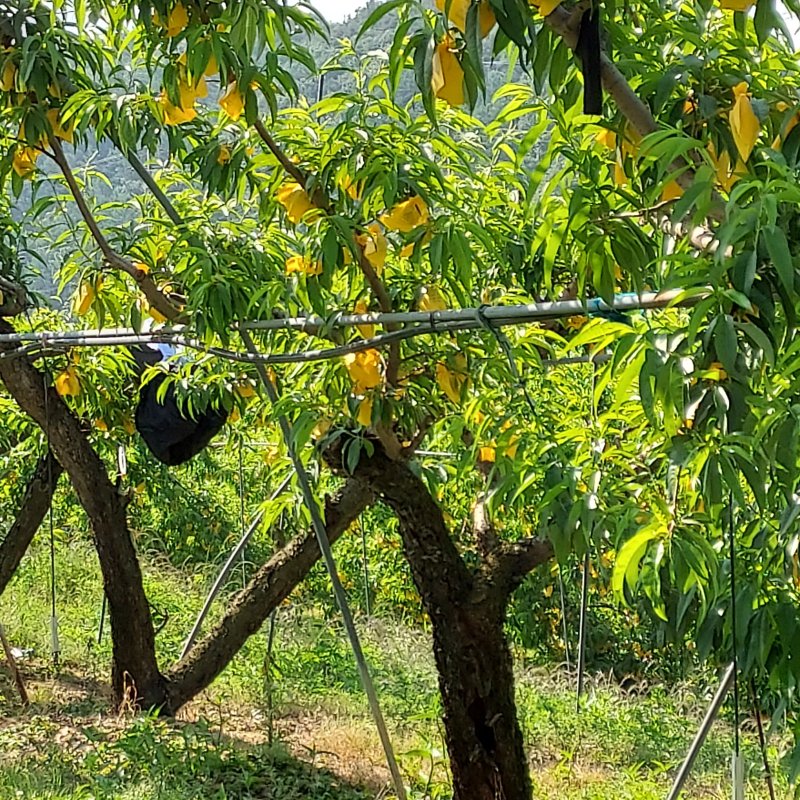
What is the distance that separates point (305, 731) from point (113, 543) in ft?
2.82

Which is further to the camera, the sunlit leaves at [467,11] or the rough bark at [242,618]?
the rough bark at [242,618]

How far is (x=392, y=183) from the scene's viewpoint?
4.76ft

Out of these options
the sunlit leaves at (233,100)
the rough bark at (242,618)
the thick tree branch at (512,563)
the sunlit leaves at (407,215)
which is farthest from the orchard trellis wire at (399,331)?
the rough bark at (242,618)

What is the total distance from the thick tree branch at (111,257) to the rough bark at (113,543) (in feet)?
3.86

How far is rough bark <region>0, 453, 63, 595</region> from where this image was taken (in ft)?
12.4

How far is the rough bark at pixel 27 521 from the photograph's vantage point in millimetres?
3766

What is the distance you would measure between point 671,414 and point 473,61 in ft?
1.15

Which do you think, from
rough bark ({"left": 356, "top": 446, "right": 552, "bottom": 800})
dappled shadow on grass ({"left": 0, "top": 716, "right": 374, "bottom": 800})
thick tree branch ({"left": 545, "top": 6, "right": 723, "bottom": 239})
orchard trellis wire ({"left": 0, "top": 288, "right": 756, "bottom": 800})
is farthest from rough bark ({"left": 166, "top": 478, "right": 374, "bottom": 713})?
thick tree branch ({"left": 545, "top": 6, "right": 723, "bottom": 239})

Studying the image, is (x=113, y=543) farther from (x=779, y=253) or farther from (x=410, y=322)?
(x=779, y=253)

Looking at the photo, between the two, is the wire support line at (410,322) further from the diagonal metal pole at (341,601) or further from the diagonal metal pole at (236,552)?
the diagonal metal pole at (236,552)

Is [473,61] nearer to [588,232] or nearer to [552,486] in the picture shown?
[588,232]

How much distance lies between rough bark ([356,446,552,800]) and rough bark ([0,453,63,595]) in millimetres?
2023

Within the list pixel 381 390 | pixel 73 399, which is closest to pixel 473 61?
pixel 381 390

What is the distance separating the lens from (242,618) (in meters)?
3.13
